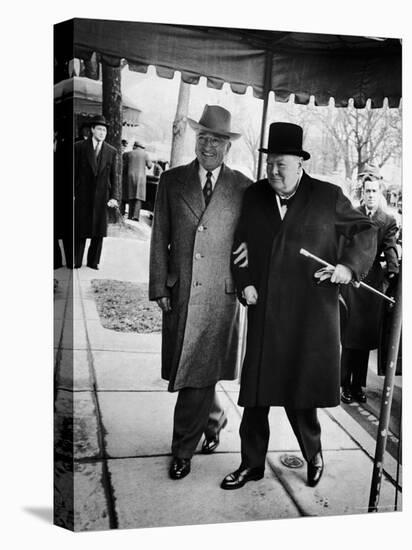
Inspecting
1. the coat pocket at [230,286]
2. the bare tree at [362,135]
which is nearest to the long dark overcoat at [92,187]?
the coat pocket at [230,286]

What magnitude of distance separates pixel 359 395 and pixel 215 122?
79.9 inches

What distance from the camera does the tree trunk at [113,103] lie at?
18.0ft

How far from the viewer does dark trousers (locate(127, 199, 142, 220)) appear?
5.64 meters

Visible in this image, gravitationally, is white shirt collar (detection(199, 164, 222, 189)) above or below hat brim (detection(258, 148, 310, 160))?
below

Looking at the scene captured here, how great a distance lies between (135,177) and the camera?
5.63 metres

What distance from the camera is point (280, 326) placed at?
5.95 metres

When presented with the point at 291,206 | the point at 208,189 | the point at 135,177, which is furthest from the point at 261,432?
the point at 135,177

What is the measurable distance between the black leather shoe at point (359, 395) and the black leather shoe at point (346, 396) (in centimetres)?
3

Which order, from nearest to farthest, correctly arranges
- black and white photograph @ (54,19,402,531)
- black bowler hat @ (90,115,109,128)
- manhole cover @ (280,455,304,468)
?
black bowler hat @ (90,115,109,128) < black and white photograph @ (54,19,402,531) < manhole cover @ (280,455,304,468)

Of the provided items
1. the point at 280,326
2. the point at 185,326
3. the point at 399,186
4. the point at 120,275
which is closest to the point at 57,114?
the point at 120,275

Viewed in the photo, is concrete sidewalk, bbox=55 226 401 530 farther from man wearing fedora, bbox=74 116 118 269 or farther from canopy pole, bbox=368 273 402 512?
canopy pole, bbox=368 273 402 512

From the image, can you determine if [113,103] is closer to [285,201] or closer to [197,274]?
[197,274]

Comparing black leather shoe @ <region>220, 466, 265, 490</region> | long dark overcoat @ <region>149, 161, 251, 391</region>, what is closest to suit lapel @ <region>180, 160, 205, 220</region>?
long dark overcoat @ <region>149, 161, 251, 391</region>

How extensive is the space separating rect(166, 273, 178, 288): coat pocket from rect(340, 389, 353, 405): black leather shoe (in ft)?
4.51
